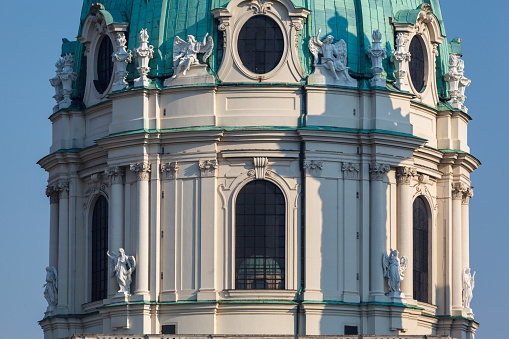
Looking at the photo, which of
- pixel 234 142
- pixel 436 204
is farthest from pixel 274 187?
pixel 436 204

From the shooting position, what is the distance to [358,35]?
68875 mm

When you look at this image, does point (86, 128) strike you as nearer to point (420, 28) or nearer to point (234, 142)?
point (234, 142)

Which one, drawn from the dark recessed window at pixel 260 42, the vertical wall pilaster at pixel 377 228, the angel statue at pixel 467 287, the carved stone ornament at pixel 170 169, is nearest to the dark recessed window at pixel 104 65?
the carved stone ornament at pixel 170 169

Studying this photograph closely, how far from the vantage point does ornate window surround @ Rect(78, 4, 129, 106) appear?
6950 centimetres

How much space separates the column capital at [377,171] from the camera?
221 ft

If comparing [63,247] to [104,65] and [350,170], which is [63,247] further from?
[350,170]

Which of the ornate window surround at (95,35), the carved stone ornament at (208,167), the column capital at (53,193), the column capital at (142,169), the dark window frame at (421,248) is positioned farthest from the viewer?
the column capital at (53,193)

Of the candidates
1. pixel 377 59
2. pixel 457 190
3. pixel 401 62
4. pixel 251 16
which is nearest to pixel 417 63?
pixel 401 62

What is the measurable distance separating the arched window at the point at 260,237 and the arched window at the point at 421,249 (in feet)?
16.5

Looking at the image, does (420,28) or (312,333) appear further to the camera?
(420,28)

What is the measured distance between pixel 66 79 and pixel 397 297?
14.2 metres

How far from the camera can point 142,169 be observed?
2655 inches

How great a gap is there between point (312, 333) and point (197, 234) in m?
4.99

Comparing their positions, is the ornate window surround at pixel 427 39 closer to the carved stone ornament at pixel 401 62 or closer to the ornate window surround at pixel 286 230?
the carved stone ornament at pixel 401 62
